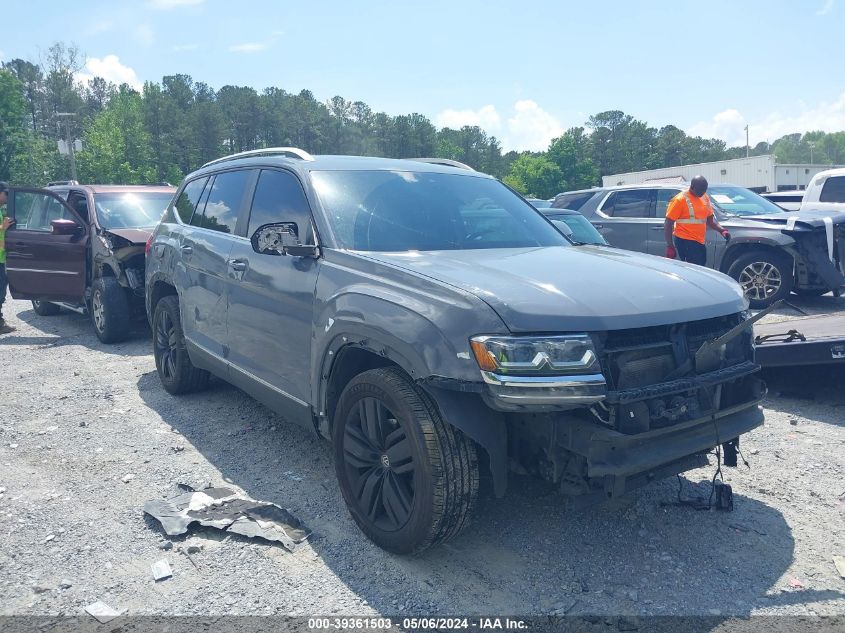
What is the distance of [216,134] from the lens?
3137 inches

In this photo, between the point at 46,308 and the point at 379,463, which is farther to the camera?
the point at 46,308

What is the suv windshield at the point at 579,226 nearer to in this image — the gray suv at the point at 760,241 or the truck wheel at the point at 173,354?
the gray suv at the point at 760,241

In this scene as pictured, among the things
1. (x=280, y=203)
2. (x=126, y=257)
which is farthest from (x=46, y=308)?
(x=280, y=203)

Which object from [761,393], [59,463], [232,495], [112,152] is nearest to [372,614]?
[232,495]

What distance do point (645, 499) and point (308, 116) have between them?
86.7 m

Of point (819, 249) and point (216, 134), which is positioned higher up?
point (216, 134)

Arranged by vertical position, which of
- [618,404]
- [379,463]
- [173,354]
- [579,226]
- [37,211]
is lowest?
[379,463]

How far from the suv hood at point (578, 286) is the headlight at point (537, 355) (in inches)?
2.1

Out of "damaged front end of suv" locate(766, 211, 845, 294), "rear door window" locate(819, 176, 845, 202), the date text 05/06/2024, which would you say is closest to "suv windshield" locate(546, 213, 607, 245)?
"damaged front end of suv" locate(766, 211, 845, 294)

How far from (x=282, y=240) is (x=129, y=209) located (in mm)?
6045

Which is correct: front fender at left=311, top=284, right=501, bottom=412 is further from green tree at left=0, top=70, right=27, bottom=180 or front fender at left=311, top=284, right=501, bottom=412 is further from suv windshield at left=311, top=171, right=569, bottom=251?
green tree at left=0, top=70, right=27, bottom=180

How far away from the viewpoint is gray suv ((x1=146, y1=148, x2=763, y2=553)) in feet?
8.75

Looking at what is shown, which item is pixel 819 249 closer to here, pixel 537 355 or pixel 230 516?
pixel 537 355

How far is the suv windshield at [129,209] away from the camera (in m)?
8.47
